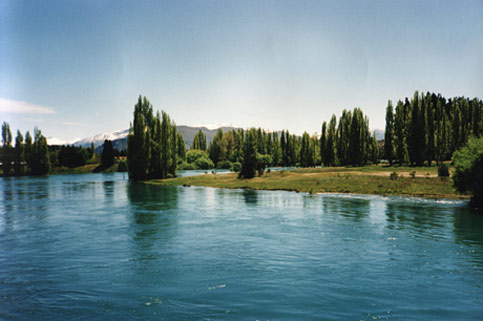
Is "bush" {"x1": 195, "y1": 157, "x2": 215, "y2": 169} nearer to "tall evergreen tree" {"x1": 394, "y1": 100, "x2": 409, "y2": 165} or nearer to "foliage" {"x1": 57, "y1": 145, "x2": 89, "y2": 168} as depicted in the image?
"foliage" {"x1": 57, "y1": 145, "x2": 89, "y2": 168}

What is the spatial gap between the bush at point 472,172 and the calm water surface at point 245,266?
3398 mm

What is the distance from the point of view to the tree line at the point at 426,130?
78.5m

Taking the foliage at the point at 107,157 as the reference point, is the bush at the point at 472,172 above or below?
below

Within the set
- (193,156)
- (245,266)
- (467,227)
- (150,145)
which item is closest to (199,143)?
(193,156)

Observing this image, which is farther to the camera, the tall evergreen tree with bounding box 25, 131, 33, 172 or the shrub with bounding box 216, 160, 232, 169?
the shrub with bounding box 216, 160, 232, 169

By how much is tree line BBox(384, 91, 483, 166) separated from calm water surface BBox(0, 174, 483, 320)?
5294 cm

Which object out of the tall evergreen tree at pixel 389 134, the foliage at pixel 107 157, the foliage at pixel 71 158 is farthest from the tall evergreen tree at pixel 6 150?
the tall evergreen tree at pixel 389 134

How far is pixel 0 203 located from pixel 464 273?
48798mm

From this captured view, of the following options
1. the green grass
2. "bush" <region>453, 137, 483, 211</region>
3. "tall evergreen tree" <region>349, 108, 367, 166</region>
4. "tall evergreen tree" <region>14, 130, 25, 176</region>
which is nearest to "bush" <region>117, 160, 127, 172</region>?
the green grass

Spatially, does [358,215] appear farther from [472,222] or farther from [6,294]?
[6,294]

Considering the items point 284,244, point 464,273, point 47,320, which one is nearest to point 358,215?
point 284,244

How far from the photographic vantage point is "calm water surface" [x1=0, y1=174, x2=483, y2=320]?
1202 cm

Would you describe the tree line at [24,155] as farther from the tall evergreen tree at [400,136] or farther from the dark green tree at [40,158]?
the tall evergreen tree at [400,136]

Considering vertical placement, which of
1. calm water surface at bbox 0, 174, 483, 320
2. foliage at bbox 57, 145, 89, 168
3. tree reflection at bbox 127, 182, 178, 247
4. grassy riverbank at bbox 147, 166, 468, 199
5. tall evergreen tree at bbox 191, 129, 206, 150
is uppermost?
tall evergreen tree at bbox 191, 129, 206, 150
